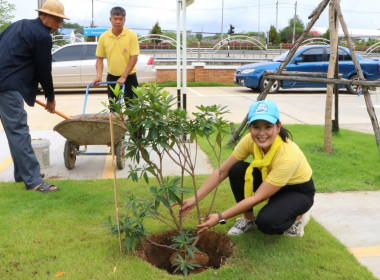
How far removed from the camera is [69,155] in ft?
17.5

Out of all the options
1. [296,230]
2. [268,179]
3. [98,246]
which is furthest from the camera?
[296,230]

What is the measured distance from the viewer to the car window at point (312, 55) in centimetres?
1347

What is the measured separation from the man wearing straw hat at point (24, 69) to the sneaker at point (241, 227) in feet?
7.00

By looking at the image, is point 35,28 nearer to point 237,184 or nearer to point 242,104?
point 237,184

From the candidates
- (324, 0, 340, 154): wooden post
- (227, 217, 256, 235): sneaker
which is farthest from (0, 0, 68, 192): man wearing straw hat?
(324, 0, 340, 154): wooden post

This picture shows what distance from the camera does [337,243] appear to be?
340cm

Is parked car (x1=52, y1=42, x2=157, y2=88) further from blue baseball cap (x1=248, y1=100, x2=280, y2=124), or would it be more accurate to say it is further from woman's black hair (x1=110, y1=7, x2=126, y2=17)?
blue baseball cap (x1=248, y1=100, x2=280, y2=124)

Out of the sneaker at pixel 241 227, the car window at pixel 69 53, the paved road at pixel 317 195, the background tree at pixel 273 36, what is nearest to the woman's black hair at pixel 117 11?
the paved road at pixel 317 195

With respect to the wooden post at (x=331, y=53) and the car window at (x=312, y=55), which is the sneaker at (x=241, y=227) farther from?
the car window at (x=312, y=55)

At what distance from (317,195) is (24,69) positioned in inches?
137

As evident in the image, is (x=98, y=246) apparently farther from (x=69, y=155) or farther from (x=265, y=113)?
(x=69, y=155)

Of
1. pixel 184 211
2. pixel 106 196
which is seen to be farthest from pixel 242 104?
pixel 184 211

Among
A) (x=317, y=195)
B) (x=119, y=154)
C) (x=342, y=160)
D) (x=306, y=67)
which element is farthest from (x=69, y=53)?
(x=317, y=195)

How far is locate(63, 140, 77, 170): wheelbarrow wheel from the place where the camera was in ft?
17.3
